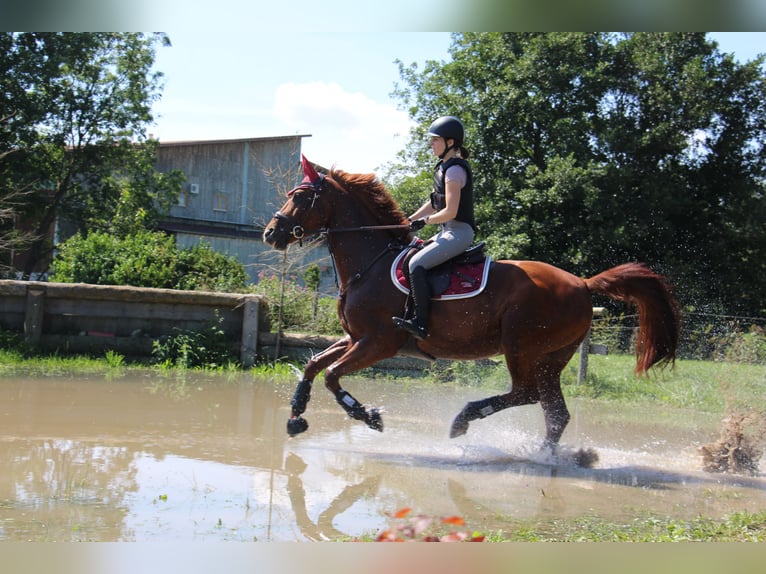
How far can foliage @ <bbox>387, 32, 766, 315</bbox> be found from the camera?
23141mm

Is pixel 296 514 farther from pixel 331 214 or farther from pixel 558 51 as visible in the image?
pixel 558 51

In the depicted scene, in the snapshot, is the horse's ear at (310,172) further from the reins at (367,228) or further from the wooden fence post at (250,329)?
the wooden fence post at (250,329)

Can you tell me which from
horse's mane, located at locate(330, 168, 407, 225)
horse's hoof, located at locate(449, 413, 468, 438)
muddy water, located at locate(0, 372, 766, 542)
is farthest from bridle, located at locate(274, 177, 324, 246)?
horse's hoof, located at locate(449, 413, 468, 438)

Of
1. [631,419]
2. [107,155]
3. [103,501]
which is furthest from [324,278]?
[103,501]

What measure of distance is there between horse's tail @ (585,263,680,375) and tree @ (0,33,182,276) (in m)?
20.6

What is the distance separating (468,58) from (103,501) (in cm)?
2377

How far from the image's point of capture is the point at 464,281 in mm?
7066

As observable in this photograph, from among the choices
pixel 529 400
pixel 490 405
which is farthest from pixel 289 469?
pixel 529 400

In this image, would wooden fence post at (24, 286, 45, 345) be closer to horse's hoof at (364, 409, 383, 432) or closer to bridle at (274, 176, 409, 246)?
bridle at (274, 176, 409, 246)

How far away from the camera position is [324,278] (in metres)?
29.8

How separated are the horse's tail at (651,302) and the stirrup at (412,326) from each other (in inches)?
67.4

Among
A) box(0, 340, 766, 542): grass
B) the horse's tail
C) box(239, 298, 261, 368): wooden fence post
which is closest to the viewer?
the horse's tail

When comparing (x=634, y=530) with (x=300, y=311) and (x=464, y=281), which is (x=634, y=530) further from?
(x=300, y=311)

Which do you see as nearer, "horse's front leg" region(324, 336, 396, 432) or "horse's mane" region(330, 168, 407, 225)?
"horse's front leg" region(324, 336, 396, 432)
